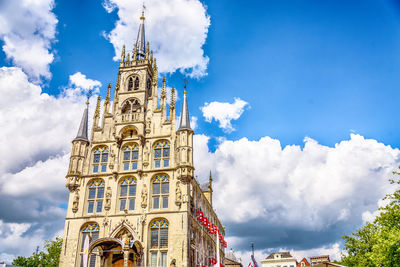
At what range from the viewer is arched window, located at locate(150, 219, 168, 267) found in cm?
3491

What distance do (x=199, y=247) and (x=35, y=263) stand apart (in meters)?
38.5

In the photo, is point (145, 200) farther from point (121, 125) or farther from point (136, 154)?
point (121, 125)

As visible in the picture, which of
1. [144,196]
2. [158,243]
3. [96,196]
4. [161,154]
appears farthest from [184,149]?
[96,196]

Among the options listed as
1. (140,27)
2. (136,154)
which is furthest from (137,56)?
(136,154)

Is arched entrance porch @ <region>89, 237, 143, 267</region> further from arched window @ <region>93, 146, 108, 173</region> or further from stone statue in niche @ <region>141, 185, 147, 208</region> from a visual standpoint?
arched window @ <region>93, 146, 108, 173</region>

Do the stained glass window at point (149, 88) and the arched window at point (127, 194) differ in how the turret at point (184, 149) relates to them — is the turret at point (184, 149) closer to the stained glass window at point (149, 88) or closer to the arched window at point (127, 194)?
the arched window at point (127, 194)

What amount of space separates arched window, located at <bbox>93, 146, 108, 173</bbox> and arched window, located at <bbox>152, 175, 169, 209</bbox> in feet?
22.6

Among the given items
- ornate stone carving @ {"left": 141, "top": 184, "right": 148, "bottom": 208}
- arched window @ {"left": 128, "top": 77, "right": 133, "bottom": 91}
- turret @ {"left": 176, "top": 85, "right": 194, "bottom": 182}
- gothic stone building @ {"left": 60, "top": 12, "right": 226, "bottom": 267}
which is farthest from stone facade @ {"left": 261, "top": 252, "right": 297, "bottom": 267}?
arched window @ {"left": 128, "top": 77, "right": 133, "bottom": 91}

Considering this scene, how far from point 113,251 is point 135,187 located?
719 cm

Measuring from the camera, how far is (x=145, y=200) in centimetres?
3722

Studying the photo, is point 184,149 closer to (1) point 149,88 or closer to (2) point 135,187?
(2) point 135,187

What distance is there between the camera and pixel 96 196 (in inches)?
1545

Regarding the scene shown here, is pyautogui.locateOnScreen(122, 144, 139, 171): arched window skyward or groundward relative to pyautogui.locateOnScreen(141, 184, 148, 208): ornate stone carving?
skyward

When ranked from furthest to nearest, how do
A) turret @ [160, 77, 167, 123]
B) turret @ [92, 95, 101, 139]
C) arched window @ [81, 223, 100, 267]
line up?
turret @ [92, 95, 101, 139], turret @ [160, 77, 167, 123], arched window @ [81, 223, 100, 267]
